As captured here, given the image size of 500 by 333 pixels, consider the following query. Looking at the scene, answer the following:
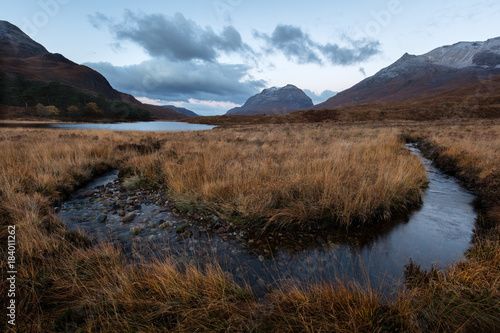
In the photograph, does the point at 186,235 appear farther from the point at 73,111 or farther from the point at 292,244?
the point at 73,111

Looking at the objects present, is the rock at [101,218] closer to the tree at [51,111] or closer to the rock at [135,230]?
the rock at [135,230]

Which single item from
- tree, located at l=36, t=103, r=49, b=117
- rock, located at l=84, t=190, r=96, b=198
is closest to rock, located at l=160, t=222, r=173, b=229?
rock, located at l=84, t=190, r=96, b=198

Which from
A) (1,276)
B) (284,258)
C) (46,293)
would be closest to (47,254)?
(1,276)

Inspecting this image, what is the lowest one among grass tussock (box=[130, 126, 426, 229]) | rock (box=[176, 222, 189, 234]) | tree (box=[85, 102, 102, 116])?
rock (box=[176, 222, 189, 234])

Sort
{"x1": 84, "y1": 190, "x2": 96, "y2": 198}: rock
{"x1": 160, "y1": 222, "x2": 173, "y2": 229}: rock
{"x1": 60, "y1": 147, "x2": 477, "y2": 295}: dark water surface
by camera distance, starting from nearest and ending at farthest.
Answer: {"x1": 60, "y1": 147, "x2": 477, "y2": 295}: dark water surface
{"x1": 160, "y1": 222, "x2": 173, "y2": 229}: rock
{"x1": 84, "y1": 190, "x2": 96, "y2": 198}: rock

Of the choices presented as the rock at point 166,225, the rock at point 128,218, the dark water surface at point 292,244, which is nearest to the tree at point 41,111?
the dark water surface at point 292,244

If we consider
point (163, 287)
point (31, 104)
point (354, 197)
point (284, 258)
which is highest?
point (31, 104)

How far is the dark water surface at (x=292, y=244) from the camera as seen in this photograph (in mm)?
2992

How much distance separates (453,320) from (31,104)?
152023 millimetres

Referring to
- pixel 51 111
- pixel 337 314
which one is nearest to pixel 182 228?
pixel 337 314

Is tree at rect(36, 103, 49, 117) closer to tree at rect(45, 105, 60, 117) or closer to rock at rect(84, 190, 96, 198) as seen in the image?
tree at rect(45, 105, 60, 117)

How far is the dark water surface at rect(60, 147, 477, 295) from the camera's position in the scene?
2992mm

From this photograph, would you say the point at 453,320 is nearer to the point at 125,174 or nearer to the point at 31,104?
the point at 125,174

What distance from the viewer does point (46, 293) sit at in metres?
2.36
